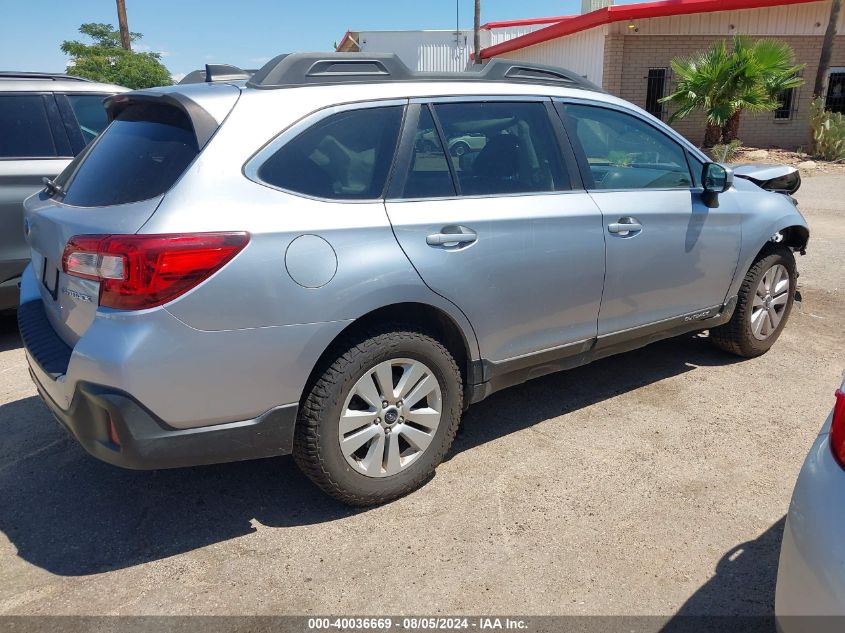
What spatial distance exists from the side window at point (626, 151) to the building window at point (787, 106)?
18847mm

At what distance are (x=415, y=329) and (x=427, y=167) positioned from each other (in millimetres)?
716

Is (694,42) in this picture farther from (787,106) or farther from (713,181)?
(713,181)

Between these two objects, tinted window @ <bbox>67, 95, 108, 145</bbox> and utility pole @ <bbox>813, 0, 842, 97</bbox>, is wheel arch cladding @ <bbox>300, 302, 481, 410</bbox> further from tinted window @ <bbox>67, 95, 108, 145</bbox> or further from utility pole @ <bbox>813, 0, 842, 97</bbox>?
utility pole @ <bbox>813, 0, 842, 97</bbox>

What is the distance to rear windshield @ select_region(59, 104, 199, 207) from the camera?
281 centimetres

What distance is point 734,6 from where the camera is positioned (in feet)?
60.5

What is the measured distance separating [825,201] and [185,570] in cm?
1235

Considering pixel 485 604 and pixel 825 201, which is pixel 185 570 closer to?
pixel 485 604

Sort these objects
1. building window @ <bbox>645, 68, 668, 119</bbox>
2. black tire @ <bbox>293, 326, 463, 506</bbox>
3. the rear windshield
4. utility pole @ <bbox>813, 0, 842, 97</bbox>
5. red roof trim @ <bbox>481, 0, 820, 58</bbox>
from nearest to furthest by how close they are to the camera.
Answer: the rear windshield < black tire @ <bbox>293, 326, 463, 506</bbox> < utility pole @ <bbox>813, 0, 842, 97</bbox> < red roof trim @ <bbox>481, 0, 820, 58</bbox> < building window @ <bbox>645, 68, 668, 119</bbox>

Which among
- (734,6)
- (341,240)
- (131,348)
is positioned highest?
(734,6)

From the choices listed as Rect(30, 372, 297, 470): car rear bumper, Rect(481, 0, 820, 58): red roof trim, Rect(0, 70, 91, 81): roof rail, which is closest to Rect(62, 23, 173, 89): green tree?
Rect(481, 0, 820, 58): red roof trim

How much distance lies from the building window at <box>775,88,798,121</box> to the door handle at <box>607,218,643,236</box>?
1946 centimetres

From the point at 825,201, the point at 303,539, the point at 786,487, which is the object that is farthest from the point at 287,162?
the point at 825,201

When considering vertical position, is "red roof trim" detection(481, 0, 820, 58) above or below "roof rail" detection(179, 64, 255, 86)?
above

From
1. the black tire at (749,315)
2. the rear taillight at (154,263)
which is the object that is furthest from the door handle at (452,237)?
the black tire at (749,315)
